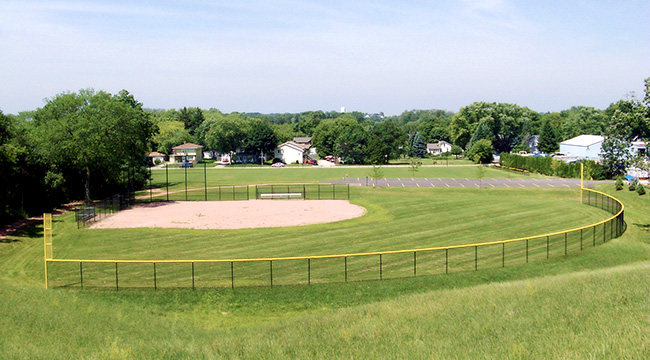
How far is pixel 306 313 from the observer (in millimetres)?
20922

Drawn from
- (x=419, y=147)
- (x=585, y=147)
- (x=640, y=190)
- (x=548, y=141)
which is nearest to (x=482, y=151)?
(x=585, y=147)

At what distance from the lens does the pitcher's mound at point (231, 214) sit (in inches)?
1598

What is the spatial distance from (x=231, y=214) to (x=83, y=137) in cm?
1649

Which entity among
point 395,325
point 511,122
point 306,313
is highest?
point 511,122

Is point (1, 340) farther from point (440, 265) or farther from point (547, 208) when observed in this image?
point (547, 208)

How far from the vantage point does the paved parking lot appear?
228 feet

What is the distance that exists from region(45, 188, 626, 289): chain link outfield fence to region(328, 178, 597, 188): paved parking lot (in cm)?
4015

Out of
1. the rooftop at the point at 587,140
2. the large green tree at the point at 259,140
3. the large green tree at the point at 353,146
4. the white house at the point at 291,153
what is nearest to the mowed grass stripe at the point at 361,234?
the rooftop at the point at 587,140

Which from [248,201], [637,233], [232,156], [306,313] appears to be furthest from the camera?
[232,156]

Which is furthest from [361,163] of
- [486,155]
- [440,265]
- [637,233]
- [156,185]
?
[440,265]

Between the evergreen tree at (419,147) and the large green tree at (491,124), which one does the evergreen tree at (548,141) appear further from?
the evergreen tree at (419,147)

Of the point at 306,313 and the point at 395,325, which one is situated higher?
the point at 395,325

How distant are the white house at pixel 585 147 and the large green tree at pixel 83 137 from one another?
3320 inches

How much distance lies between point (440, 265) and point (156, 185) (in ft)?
190
